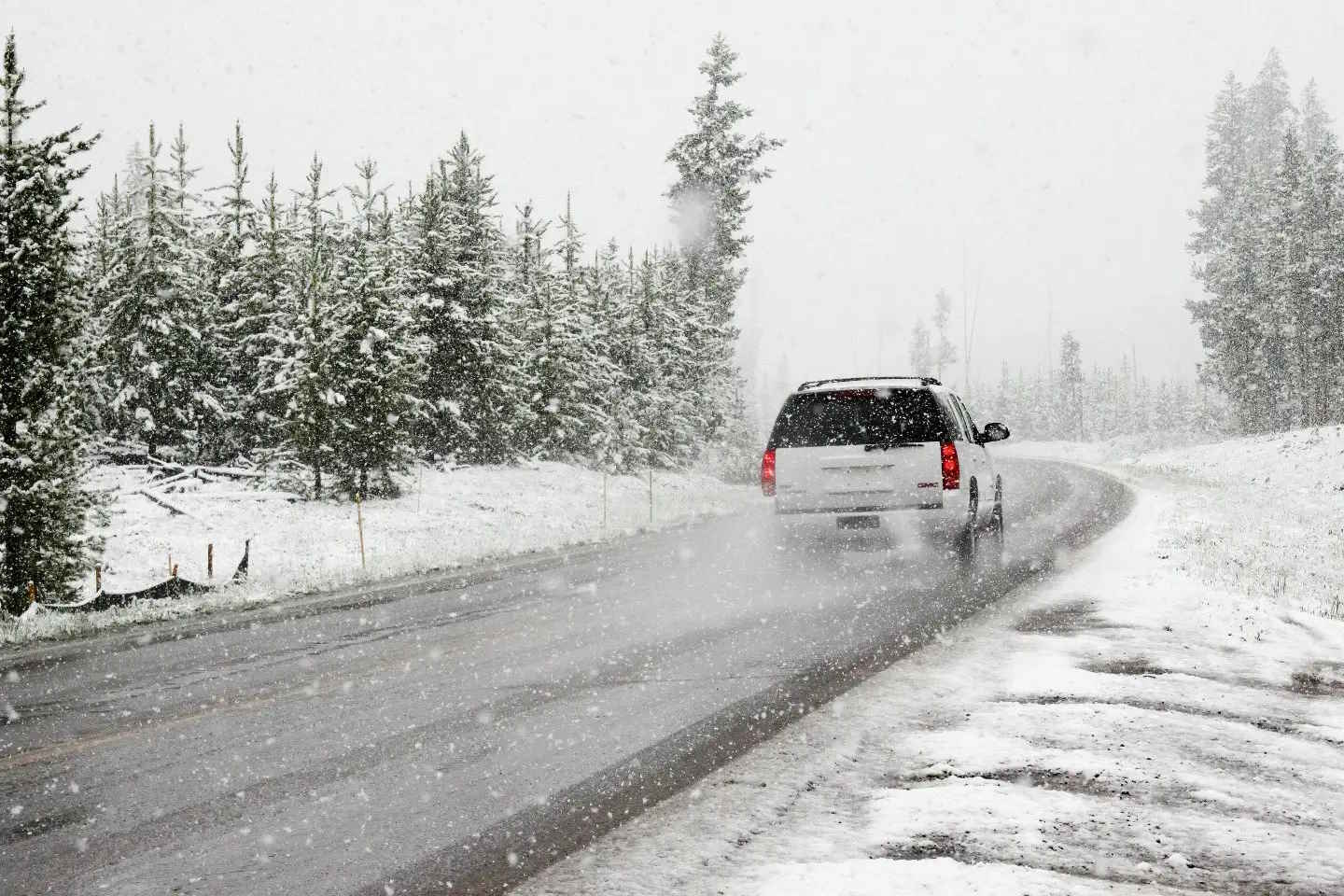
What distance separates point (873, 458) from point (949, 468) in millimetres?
886

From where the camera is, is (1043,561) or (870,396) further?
(1043,561)

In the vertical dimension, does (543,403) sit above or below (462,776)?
above

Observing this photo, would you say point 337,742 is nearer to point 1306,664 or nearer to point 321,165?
point 1306,664

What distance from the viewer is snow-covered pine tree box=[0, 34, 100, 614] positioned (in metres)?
12.7

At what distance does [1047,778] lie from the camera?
14.1ft

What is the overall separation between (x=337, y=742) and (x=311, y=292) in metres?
18.4

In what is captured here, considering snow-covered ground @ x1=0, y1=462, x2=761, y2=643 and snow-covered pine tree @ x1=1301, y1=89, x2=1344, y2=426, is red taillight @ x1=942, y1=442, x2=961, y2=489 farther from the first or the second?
snow-covered pine tree @ x1=1301, y1=89, x2=1344, y2=426

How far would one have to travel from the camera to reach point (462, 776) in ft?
15.0

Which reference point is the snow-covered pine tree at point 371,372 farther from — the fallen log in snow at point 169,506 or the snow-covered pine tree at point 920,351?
the snow-covered pine tree at point 920,351

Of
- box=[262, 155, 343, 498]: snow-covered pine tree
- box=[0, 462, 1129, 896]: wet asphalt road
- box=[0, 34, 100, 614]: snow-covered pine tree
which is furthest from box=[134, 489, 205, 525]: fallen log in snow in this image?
box=[0, 462, 1129, 896]: wet asphalt road

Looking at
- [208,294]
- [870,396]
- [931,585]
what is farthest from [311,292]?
[931,585]

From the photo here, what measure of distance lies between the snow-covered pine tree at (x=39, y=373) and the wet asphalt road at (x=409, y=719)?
4.89 m

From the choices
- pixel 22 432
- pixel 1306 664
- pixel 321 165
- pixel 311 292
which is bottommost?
pixel 1306 664

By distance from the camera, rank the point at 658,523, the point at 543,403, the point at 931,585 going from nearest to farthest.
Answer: the point at 931,585 → the point at 658,523 → the point at 543,403
